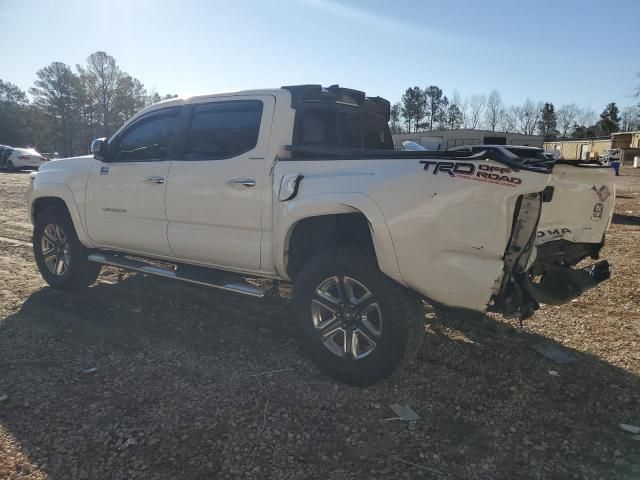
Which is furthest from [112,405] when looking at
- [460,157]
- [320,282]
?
[460,157]

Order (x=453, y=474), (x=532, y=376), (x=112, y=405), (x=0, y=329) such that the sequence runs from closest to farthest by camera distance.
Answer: (x=453, y=474), (x=112, y=405), (x=532, y=376), (x=0, y=329)

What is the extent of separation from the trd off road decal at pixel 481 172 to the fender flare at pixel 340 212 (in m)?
0.51

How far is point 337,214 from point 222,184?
108 centimetres

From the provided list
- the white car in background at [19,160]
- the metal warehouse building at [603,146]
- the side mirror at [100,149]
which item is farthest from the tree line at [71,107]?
the side mirror at [100,149]

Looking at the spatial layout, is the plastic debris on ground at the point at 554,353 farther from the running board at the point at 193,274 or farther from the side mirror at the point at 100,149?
the side mirror at the point at 100,149

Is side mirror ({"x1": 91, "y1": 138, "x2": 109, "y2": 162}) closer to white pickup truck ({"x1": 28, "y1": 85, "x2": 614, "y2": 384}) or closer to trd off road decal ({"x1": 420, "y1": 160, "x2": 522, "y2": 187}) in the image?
white pickup truck ({"x1": 28, "y1": 85, "x2": 614, "y2": 384})

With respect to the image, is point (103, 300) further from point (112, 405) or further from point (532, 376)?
point (532, 376)

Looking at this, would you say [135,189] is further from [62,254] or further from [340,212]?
[340,212]

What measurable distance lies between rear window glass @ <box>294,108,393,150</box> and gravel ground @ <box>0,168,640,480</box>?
69.3 inches

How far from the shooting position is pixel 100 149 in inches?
195

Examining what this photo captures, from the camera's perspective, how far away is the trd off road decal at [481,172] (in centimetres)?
278

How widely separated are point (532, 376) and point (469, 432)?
39.6 inches

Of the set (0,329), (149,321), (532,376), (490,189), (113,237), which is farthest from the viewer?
(113,237)

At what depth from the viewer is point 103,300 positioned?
207 inches
